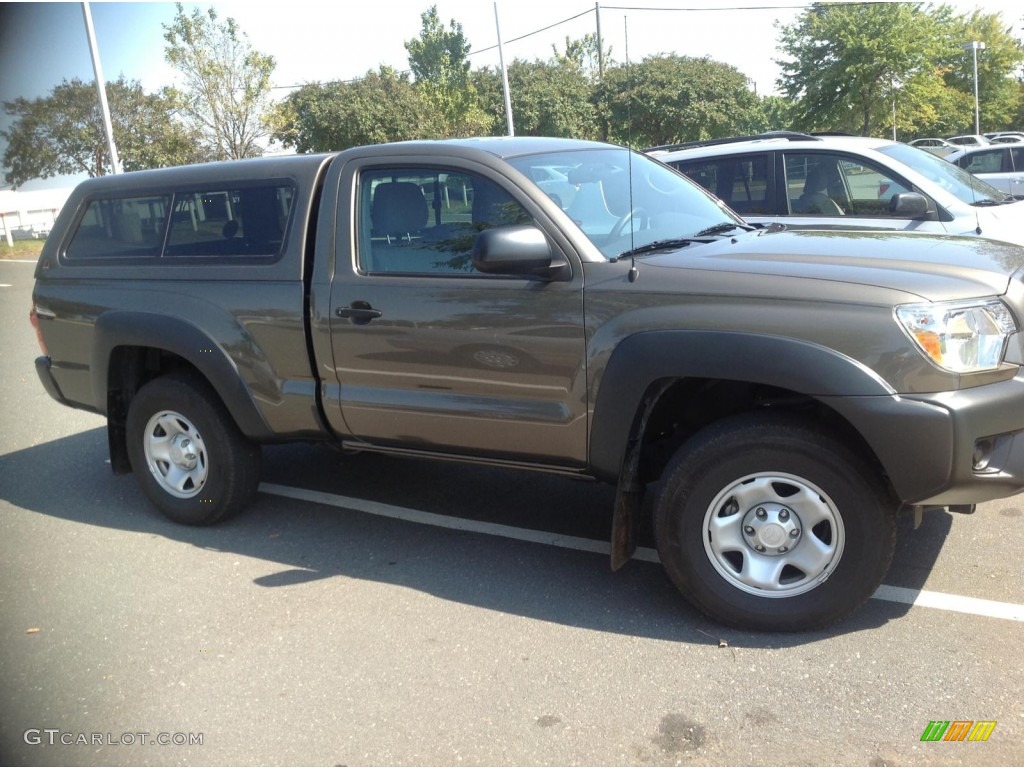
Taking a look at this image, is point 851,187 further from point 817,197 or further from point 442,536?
point 442,536

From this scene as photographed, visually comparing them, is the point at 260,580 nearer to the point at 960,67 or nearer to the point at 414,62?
the point at 414,62

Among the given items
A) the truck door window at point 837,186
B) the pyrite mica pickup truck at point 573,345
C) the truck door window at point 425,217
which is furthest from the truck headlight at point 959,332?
the truck door window at point 837,186

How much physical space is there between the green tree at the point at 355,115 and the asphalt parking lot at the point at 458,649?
2617 cm

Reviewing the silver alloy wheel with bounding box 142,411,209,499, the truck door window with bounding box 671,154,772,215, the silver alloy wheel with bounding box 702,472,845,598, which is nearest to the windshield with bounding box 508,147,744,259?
the silver alloy wheel with bounding box 702,472,845,598

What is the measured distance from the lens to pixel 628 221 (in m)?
4.09

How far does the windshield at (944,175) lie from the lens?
7258 millimetres

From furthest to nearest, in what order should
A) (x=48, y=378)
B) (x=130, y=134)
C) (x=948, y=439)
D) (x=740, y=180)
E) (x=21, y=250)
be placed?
(x=21, y=250) → (x=130, y=134) → (x=740, y=180) → (x=48, y=378) → (x=948, y=439)

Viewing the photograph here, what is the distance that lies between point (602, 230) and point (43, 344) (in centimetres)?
344

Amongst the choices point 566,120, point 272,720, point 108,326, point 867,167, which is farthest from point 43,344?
point 566,120

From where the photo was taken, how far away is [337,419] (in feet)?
14.4

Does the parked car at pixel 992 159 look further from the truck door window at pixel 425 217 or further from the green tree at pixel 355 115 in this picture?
the green tree at pixel 355 115

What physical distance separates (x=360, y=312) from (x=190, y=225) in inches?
51.0

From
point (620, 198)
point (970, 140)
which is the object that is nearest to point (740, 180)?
point (620, 198)
